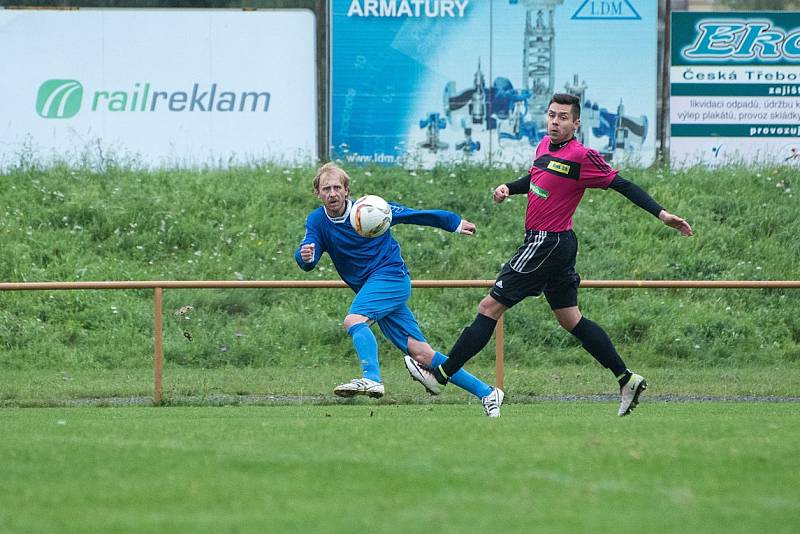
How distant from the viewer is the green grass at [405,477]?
4758mm

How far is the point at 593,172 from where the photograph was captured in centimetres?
944

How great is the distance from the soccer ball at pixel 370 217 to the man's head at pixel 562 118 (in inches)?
52.7

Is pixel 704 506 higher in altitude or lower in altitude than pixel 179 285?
higher

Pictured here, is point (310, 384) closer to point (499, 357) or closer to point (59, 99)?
point (499, 357)

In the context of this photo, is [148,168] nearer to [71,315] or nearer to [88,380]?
[71,315]

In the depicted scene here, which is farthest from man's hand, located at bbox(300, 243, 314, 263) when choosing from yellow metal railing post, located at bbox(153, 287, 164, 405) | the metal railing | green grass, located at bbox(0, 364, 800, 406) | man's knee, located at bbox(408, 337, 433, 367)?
yellow metal railing post, located at bbox(153, 287, 164, 405)

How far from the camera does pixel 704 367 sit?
528 inches

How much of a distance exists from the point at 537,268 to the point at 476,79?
38.1ft

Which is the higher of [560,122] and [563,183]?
[560,122]

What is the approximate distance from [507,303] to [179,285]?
4.27m

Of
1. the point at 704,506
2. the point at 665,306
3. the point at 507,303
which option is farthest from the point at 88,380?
the point at 704,506

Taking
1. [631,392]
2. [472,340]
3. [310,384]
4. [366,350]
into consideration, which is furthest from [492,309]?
[310,384]

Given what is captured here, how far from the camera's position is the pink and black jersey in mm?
9430

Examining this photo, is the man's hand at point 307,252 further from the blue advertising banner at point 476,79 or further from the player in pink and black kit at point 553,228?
the blue advertising banner at point 476,79
